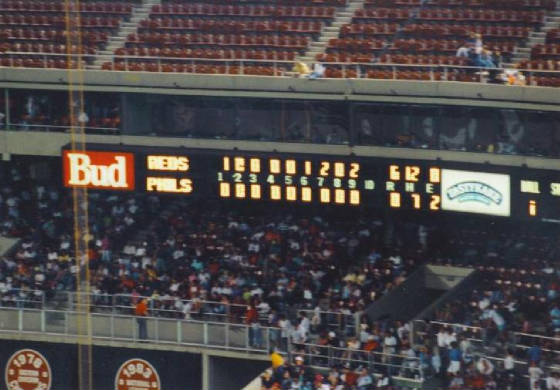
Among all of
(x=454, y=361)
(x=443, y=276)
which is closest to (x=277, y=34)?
(x=443, y=276)

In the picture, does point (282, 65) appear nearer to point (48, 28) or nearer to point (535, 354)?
point (48, 28)

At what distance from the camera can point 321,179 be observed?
37.2m

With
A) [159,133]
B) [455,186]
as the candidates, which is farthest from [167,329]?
[455,186]

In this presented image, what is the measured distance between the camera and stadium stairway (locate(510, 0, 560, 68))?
38938 millimetres

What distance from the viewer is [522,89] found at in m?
35.9

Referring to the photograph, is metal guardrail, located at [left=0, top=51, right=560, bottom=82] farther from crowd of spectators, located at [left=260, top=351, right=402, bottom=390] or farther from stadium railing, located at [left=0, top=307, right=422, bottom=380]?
crowd of spectators, located at [left=260, top=351, right=402, bottom=390]

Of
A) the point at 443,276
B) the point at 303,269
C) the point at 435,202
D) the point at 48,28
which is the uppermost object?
the point at 48,28

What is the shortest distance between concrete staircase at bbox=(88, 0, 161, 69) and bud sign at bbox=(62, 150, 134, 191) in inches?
151

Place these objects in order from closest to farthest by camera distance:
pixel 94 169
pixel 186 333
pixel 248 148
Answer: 1. pixel 186 333
2. pixel 248 148
3. pixel 94 169

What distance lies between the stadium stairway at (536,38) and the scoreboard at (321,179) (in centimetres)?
381

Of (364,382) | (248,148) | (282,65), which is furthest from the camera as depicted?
(282,65)

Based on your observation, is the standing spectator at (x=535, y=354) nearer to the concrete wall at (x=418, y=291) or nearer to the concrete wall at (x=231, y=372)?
the concrete wall at (x=418, y=291)

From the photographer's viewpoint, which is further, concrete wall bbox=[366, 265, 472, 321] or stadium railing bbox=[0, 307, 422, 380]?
concrete wall bbox=[366, 265, 472, 321]

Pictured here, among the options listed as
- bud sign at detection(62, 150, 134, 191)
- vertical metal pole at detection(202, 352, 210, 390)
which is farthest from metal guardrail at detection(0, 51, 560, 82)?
vertical metal pole at detection(202, 352, 210, 390)
